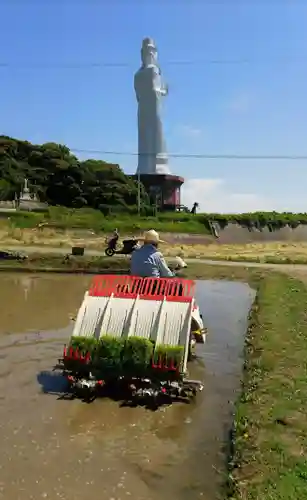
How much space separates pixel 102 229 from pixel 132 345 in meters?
38.6

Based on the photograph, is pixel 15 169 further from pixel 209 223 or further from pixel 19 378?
pixel 19 378

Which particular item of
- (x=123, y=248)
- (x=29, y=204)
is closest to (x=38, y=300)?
(x=123, y=248)

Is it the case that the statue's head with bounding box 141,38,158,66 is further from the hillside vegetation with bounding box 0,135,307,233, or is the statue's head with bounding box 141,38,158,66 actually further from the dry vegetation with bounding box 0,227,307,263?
the dry vegetation with bounding box 0,227,307,263

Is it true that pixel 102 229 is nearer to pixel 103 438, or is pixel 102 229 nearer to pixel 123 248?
pixel 123 248

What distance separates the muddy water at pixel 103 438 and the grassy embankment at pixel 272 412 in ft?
0.90

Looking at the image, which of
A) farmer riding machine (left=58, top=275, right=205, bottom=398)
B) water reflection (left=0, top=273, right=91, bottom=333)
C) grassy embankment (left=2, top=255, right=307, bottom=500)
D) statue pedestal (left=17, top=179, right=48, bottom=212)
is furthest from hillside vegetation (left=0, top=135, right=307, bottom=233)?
farmer riding machine (left=58, top=275, right=205, bottom=398)

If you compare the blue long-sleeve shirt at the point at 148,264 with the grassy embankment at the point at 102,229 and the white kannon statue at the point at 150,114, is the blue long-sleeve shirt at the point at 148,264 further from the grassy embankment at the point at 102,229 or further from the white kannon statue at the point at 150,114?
the white kannon statue at the point at 150,114

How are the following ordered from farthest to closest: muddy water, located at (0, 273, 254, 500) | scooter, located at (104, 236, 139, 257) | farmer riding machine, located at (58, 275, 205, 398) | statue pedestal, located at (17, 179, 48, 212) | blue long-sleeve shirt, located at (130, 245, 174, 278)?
statue pedestal, located at (17, 179, 48, 212) → scooter, located at (104, 236, 139, 257) → blue long-sleeve shirt, located at (130, 245, 174, 278) → farmer riding machine, located at (58, 275, 205, 398) → muddy water, located at (0, 273, 254, 500)

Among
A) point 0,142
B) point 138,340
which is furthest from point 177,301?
point 0,142

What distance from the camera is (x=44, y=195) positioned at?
59219 millimetres

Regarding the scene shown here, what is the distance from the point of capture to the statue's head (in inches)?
2650

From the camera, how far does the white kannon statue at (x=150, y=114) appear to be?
2655 inches

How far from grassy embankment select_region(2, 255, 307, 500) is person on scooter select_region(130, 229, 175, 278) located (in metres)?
1.80

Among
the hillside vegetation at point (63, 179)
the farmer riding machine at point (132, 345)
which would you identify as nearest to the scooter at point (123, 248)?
the farmer riding machine at point (132, 345)
